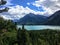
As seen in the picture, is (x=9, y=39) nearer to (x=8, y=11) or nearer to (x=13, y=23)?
(x=13, y=23)

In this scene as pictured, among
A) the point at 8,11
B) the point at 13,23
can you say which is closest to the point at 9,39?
the point at 13,23

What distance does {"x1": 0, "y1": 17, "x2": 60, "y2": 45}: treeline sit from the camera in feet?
11.4

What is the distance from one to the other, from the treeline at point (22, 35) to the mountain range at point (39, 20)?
0.18 metres

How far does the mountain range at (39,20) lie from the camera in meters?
3.64

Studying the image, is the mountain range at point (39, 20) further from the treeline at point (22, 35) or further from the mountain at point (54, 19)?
the treeline at point (22, 35)

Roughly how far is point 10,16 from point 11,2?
1.01ft

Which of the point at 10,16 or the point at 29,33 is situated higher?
the point at 10,16

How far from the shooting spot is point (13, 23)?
3.60 metres

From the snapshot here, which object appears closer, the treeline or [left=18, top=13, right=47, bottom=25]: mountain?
the treeline

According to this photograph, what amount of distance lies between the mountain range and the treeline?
176mm

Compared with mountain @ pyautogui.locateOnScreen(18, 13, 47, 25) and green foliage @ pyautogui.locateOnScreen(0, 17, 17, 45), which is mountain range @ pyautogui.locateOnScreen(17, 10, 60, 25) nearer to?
mountain @ pyautogui.locateOnScreen(18, 13, 47, 25)

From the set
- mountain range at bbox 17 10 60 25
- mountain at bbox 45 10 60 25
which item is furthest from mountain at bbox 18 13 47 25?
mountain at bbox 45 10 60 25

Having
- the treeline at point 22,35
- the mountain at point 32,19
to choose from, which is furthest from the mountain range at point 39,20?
the treeline at point 22,35

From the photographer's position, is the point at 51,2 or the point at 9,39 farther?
the point at 51,2
